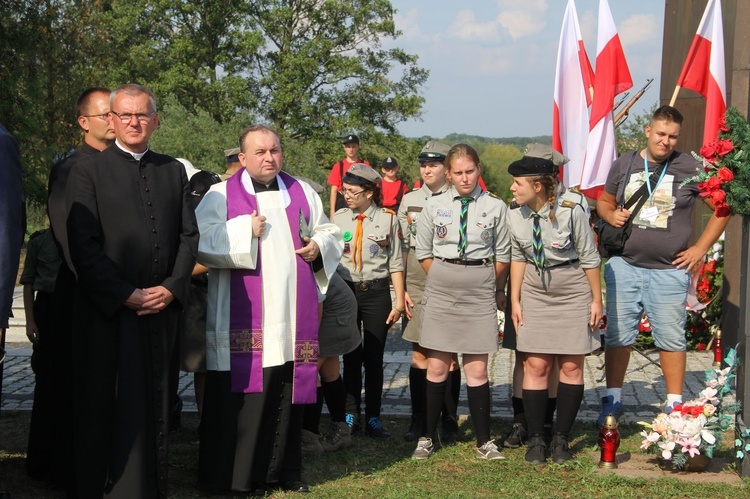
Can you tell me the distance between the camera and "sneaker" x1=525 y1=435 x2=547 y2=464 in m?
5.98

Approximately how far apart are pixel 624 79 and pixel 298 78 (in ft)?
90.9

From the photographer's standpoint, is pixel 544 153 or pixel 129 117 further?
pixel 544 153

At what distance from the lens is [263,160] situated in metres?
5.35

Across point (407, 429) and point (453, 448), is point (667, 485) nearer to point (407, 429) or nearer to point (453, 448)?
point (453, 448)

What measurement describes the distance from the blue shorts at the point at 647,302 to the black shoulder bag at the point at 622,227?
9 centimetres

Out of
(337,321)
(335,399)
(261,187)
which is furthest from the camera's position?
(335,399)

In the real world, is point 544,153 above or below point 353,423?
above

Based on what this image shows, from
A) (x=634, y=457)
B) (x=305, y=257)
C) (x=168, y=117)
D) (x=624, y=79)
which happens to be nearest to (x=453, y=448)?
(x=634, y=457)

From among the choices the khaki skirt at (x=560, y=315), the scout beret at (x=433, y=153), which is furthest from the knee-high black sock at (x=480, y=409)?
the scout beret at (x=433, y=153)

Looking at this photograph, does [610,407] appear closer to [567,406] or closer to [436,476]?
[567,406]

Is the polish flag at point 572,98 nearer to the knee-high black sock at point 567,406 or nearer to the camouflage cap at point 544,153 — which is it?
the camouflage cap at point 544,153

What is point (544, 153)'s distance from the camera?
6.03 m

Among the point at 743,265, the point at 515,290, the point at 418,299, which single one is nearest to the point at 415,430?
the point at 418,299

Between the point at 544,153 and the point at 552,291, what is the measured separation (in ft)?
2.95
